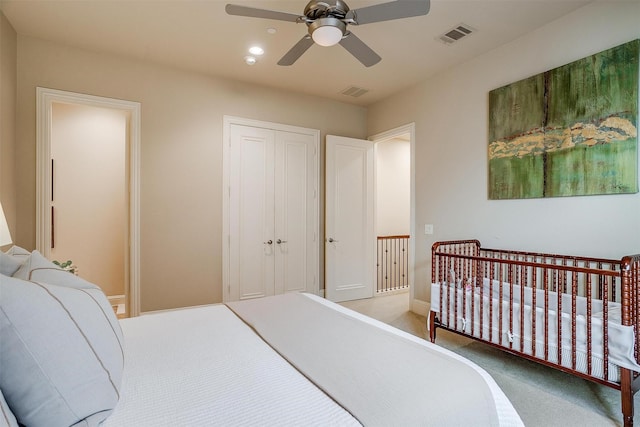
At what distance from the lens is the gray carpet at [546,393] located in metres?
→ 1.81

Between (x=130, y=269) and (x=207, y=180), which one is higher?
(x=207, y=180)

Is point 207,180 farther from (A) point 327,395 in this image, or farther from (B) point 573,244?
(B) point 573,244

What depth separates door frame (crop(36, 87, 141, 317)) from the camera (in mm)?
2885

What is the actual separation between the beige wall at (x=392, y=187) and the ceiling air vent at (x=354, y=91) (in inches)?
54.8

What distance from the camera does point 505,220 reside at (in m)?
2.97

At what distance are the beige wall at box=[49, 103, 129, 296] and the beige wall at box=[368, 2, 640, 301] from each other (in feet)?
12.2

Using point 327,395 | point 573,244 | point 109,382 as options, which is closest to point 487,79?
A: point 573,244

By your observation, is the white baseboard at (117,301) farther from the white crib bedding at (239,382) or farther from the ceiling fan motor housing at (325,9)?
the ceiling fan motor housing at (325,9)

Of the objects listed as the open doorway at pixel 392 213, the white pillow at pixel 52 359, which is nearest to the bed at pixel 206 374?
the white pillow at pixel 52 359

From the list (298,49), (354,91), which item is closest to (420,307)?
(354,91)

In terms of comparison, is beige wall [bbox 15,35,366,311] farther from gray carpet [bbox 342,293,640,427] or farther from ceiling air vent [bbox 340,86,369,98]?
gray carpet [bbox 342,293,640,427]

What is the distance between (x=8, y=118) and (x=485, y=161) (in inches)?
168

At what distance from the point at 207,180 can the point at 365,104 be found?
8.45ft

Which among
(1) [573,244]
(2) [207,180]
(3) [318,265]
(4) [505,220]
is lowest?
(3) [318,265]
